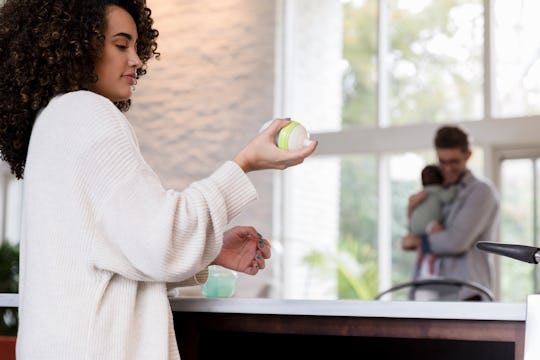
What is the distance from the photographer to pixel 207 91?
285 inches

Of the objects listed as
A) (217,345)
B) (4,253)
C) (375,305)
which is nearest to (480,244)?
(375,305)

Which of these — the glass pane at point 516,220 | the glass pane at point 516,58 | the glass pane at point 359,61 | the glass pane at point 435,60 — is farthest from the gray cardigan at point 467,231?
the glass pane at point 359,61

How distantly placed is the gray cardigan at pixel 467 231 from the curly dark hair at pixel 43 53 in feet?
8.95

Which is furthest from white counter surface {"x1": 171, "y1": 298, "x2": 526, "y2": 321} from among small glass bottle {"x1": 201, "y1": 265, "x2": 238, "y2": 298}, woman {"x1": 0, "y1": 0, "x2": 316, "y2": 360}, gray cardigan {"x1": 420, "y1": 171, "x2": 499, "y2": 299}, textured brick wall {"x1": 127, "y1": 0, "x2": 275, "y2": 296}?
textured brick wall {"x1": 127, "y1": 0, "x2": 275, "y2": 296}

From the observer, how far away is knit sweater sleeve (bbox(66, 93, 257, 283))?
5.12 feet

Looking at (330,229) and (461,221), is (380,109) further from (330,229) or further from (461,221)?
(461,221)

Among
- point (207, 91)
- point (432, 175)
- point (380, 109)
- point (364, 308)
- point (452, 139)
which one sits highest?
point (207, 91)

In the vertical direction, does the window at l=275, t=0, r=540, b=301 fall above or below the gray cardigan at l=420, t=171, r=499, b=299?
above

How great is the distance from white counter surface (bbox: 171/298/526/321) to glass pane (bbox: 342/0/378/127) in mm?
5026

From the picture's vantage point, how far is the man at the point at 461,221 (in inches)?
166

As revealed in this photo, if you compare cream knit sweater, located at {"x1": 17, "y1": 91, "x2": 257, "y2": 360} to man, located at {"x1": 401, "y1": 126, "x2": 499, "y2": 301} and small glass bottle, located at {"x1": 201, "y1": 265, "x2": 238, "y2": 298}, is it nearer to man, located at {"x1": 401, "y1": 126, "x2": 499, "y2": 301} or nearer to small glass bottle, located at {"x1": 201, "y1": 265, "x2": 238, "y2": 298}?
small glass bottle, located at {"x1": 201, "y1": 265, "x2": 238, "y2": 298}

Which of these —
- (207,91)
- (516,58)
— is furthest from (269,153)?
(207,91)

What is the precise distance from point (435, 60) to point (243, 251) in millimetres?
4995

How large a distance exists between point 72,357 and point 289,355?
2.13 feet
